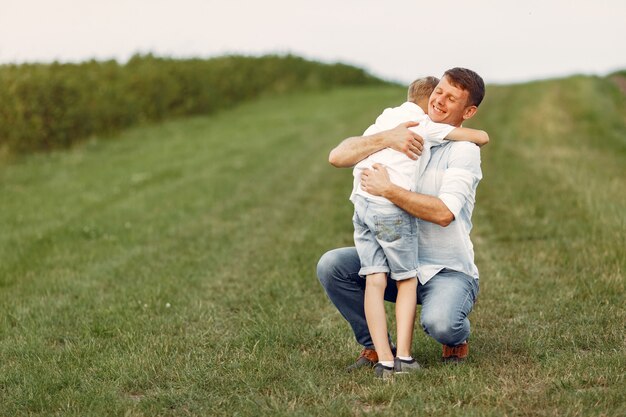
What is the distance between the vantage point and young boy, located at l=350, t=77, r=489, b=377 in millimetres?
4805

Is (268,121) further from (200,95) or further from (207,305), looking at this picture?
(207,305)

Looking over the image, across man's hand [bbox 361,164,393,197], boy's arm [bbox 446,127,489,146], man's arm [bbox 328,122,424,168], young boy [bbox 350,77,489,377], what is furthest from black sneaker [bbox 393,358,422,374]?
boy's arm [bbox 446,127,489,146]

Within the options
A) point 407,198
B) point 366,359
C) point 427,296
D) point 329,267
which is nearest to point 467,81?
point 407,198

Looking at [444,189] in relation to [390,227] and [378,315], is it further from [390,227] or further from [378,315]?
[378,315]

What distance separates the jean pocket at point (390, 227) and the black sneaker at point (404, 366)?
0.70 meters

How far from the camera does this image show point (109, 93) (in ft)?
70.5

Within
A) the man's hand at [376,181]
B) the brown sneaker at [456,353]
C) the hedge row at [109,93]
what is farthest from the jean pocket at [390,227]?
the hedge row at [109,93]

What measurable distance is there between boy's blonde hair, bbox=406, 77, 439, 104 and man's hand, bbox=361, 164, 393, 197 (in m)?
0.54

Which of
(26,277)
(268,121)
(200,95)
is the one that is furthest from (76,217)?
(200,95)

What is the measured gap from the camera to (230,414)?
14.4 ft

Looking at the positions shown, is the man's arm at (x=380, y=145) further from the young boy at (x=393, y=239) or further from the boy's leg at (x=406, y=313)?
the boy's leg at (x=406, y=313)

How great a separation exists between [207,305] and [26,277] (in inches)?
91.4

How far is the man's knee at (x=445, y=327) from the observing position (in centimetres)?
481

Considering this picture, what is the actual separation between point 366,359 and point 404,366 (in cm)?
39
